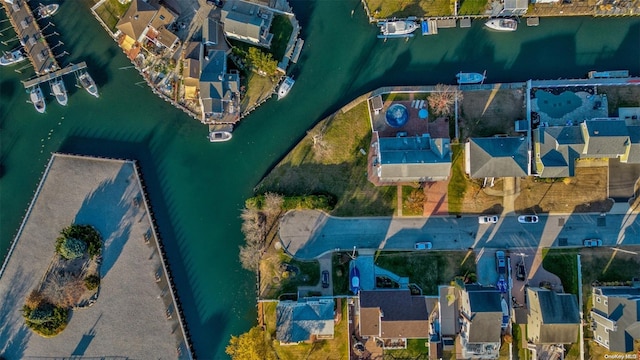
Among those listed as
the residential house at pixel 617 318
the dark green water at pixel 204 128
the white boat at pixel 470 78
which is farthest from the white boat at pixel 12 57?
the residential house at pixel 617 318

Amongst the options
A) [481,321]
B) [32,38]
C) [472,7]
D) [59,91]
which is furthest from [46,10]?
[481,321]

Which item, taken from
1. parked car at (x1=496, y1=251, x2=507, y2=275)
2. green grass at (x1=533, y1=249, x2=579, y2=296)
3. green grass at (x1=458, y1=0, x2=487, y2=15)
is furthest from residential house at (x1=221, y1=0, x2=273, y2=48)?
green grass at (x1=533, y1=249, x2=579, y2=296)

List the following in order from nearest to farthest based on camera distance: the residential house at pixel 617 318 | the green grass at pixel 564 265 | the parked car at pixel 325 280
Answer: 1. the residential house at pixel 617 318
2. the green grass at pixel 564 265
3. the parked car at pixel 325 280

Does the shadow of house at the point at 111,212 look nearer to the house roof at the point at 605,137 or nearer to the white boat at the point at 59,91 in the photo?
the white boat at the point at 59,91

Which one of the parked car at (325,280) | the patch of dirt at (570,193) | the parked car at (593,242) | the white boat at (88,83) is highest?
the white boat at (88,83)

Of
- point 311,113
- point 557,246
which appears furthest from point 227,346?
point 557,246

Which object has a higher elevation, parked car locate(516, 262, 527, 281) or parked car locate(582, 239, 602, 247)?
parked car locate(582, 239, 602, 247)

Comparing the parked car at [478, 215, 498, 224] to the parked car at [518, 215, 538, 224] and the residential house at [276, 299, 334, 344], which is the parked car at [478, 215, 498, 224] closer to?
the parked car at [518, 215, 538, 224]
